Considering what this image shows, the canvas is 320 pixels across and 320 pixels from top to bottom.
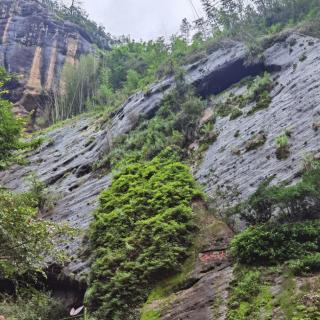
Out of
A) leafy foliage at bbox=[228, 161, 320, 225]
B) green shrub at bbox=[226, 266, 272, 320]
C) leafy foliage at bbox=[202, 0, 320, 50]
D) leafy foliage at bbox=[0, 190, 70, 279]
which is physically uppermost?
leafy foliage at bbox=[202, 0, 320, 50]

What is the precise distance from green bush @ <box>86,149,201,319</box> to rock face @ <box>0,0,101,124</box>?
30.9m

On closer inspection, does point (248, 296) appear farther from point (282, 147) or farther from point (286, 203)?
point (282, 147)

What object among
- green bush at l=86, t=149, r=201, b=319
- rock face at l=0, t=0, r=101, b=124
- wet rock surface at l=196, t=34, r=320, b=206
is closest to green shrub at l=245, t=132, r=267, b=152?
wet rock surface at l=196, t=34, r=320, b=206

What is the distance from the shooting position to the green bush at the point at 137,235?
11.8 meters

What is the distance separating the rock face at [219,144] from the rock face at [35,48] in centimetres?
1519

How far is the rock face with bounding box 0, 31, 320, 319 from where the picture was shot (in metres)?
→ 13.0

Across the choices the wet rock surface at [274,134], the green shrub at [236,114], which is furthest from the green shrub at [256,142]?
the green shrub at [236,114]

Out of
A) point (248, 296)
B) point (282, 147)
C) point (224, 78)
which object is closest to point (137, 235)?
point (248, 296)

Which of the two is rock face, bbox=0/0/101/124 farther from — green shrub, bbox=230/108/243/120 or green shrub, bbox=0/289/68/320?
green shrub, bbox=0/289/68/320

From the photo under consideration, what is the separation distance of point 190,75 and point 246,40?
383 centimetres

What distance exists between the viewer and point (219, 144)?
59.1 feet

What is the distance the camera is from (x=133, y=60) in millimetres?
44719

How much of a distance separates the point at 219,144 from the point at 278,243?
823 centimetres

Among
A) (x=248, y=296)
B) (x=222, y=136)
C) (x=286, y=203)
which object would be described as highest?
(x=222, y=136)
